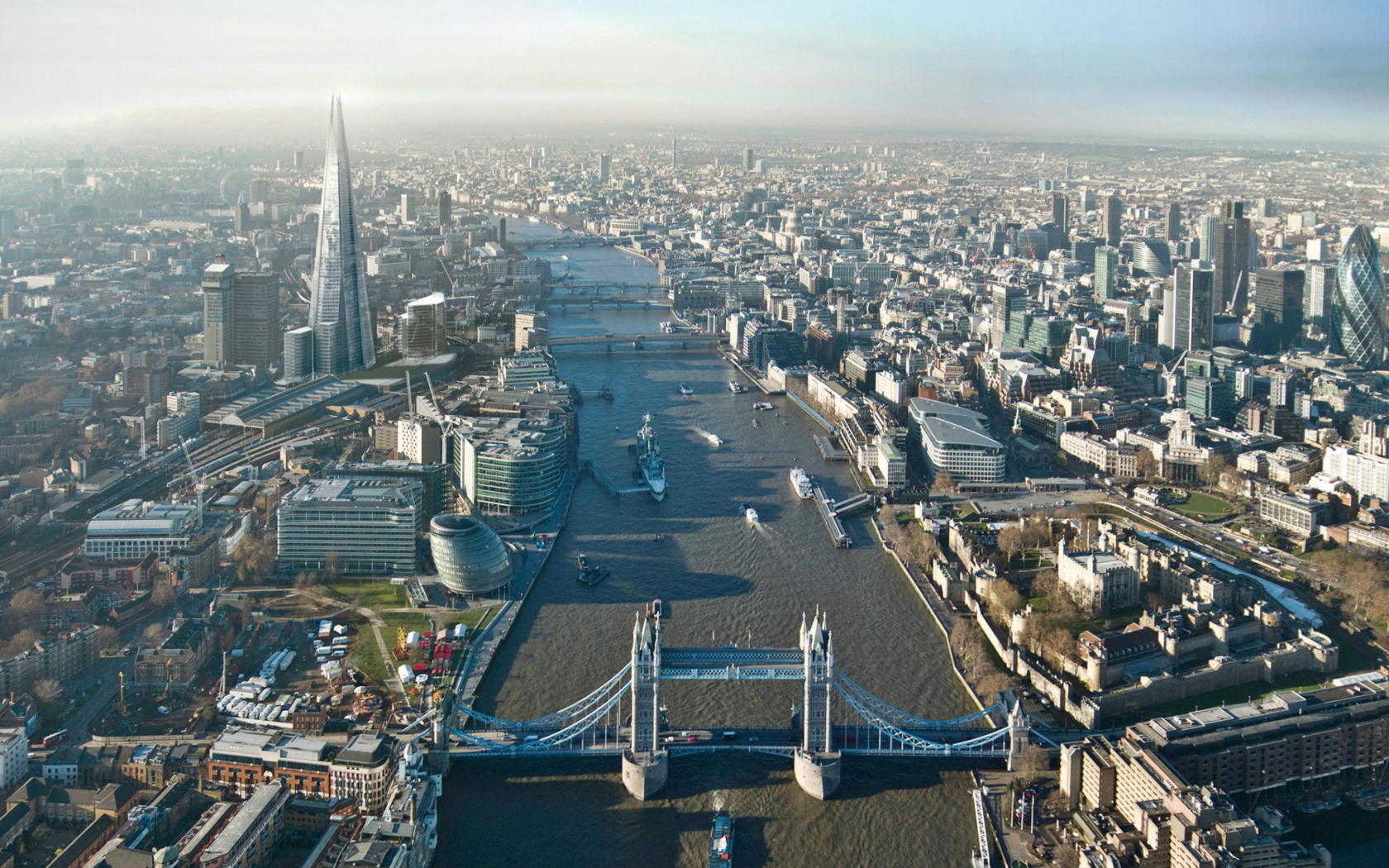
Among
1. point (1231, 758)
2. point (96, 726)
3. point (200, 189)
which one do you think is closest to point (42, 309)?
point (200, 189)

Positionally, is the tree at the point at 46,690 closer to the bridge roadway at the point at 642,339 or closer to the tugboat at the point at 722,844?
the tugboat at the point at 722,844

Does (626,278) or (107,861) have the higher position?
(626,278)

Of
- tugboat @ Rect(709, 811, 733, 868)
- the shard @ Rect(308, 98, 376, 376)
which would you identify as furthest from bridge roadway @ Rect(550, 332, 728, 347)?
tugboat @ Rect(709, 811, 733, 868)

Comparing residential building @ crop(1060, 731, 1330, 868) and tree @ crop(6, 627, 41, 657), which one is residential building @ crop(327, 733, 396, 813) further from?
residential building @ crop(1060, 731, 1330, 868)

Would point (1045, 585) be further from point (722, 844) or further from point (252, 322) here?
point (252, 322)

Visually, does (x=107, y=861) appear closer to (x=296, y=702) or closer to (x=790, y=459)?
(x=296, y=702)

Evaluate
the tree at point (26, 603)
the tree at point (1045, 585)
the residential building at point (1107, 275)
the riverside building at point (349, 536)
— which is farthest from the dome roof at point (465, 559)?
the residential building at point (1107, 275)
